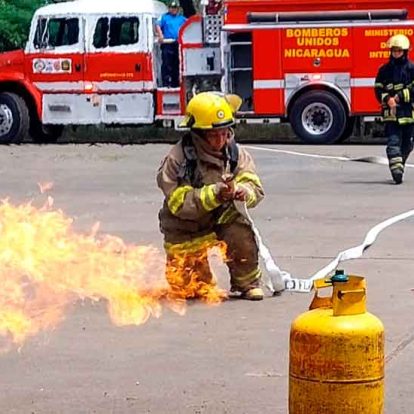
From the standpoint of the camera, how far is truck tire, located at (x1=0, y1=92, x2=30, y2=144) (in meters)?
23.2

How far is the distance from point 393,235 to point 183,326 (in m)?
4.08

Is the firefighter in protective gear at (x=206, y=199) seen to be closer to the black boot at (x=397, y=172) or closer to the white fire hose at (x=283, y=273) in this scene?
the white fire hose at (x=283, y=273)

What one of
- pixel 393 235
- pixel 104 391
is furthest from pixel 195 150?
pixel 393 235

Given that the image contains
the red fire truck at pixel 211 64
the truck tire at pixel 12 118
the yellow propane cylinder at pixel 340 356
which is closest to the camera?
the yellow propane cylinder at pixel 340 356

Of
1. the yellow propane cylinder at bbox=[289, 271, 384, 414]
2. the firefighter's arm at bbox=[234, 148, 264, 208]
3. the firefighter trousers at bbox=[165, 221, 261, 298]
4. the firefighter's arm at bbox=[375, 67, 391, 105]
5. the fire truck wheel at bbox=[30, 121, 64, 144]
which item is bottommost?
the fire truck wheel at bbox=[30, 121, 64, 144]

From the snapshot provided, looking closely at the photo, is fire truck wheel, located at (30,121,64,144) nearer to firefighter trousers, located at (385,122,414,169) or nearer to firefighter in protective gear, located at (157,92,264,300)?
firefighter trousers, located at (385,122,414,169)

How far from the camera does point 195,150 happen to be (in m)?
8.71

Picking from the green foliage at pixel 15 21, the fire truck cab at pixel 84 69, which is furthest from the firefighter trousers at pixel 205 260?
the green foliage at pixel 15 21

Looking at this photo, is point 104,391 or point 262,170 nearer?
point 104,391

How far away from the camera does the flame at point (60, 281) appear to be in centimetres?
858

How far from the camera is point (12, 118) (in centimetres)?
2327

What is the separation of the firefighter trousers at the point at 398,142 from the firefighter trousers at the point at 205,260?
6.93m

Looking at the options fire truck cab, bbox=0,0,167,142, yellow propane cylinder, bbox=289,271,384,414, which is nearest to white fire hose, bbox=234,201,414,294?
yellow propane cylinder, bbox=289,271,384,414

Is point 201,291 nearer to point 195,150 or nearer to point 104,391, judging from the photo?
point 195,150
